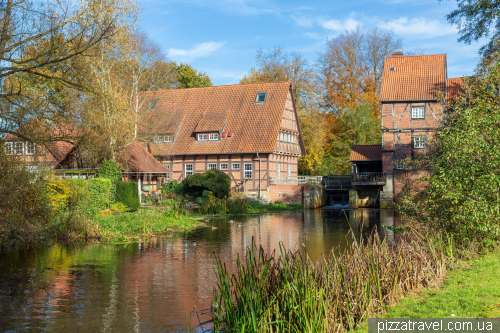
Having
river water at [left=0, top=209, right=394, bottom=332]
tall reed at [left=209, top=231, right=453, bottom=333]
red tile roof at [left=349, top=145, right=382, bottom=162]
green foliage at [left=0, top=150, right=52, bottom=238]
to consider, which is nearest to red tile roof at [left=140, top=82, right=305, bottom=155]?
red tile roof at [left=349, top=145, right=382, bottom=162]

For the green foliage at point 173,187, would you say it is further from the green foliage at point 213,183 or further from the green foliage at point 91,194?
the green foliage at point 91,194

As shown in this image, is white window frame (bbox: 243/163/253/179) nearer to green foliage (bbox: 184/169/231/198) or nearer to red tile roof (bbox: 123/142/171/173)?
green foliage (bbox: 184/169/231/198)

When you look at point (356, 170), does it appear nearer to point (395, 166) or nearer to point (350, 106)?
point (395, 166)

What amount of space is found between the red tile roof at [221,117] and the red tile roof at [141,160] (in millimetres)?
1226

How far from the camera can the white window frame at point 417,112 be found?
3456 cm

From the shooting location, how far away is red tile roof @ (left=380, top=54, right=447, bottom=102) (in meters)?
34.6

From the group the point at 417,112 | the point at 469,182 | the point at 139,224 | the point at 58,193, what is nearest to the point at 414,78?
Result: the point at 417,112

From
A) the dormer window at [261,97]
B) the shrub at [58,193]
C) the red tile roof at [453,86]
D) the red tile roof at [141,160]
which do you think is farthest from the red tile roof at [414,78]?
the shrub at [58,193]

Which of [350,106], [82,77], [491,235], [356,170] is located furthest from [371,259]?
[350,106]

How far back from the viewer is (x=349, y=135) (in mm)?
42625

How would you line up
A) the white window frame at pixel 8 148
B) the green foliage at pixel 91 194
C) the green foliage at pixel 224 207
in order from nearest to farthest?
the white window frame at pixel 8 148, the green foliage at pixel 91 194, the green foliage at pixel 224 207

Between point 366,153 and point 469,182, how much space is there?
27870 millimetres

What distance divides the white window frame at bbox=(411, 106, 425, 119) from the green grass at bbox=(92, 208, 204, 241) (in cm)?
2007

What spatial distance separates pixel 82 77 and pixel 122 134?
12.8m
